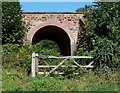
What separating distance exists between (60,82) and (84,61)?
8.33 ft

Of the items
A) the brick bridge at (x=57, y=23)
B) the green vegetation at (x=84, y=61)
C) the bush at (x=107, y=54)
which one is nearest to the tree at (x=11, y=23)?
the green vegetation at (x=84, y=61)

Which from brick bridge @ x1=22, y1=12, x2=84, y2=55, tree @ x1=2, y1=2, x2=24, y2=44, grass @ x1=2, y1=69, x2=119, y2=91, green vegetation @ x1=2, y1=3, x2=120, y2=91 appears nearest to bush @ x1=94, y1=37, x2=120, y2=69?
green vegetation @ x1=2, y1=3, x2=120, y2=91

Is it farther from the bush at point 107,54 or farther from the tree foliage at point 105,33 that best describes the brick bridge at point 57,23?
the bush at point 107,54

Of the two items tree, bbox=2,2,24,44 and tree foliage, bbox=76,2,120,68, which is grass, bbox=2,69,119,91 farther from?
tree, bbox=2,2,24,44

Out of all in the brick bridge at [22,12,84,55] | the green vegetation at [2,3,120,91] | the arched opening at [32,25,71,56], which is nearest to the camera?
the green vegetation at [2,3,120,91]

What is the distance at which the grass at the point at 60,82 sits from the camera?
10133 millimetres

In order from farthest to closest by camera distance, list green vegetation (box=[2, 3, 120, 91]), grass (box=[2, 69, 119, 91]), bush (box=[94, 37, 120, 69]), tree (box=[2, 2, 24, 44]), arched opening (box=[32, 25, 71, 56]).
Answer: arched opening (box=[32, 25, 71, 56]) → tree (box=[2, 2, 24, 44]) → bush (box=[94, 37, 120, 69]) → green vegetation (box=[2, 3, 120, 91]) → grass (box=[2, 69, 119, 91])

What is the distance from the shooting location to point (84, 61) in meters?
13.3

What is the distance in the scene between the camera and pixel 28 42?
56.8 feet

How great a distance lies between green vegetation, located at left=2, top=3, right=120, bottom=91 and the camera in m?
10.5

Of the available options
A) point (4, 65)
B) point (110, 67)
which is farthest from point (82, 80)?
point (4, 65)

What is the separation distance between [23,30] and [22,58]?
294 cm

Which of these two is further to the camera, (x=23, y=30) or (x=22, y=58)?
(x=23, y=30)

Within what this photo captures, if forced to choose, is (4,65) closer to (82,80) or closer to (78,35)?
(82,80)
